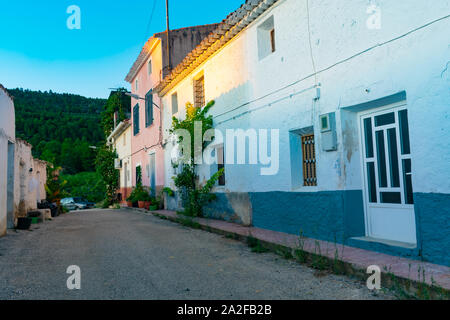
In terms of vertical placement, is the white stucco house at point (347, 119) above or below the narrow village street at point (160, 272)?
above

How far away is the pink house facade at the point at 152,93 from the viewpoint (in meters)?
17.2

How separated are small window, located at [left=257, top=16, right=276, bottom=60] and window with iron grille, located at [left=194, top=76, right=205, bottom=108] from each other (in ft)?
14.0

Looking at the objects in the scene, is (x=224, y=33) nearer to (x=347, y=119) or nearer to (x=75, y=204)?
(x=347, y=119)

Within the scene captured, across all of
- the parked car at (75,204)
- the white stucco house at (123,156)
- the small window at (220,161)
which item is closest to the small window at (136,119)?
the white stucco house at (123,156)

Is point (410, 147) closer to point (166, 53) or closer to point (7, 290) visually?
point (7, 290)

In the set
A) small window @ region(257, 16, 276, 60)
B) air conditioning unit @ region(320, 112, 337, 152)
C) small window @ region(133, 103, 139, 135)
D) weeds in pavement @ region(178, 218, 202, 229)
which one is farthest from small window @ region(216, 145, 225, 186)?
small window @ region(133, 103, 139, 135)

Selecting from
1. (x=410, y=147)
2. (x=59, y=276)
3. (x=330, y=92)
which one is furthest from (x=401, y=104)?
(x=59, y=276)

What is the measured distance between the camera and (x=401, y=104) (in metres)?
5.73

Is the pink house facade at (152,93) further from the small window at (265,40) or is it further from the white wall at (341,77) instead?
the small window at (265,40)

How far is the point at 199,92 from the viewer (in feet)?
44.0

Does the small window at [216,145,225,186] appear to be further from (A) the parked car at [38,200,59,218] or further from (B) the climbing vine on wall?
(A) the parked car at [38,200,59,218]

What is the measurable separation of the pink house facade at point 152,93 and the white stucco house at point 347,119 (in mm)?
7297

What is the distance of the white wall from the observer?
4.95 metres

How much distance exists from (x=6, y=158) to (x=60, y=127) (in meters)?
44.1
